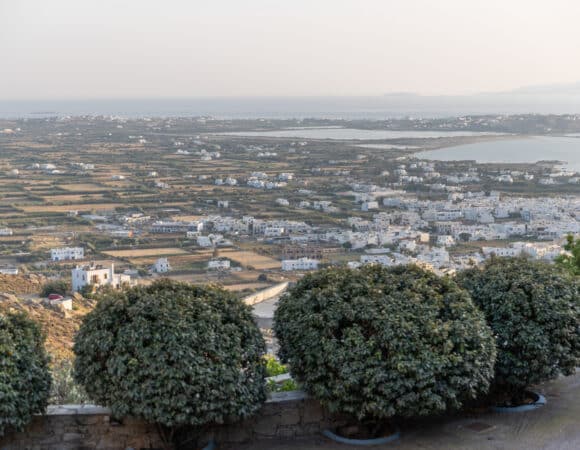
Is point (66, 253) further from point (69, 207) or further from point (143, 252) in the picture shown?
point (69, 207)

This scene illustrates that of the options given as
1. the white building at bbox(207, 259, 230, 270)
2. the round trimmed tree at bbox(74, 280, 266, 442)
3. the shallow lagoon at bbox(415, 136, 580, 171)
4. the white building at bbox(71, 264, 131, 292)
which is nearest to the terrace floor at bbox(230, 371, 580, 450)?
the round trimmed tree at bbox(74, 280, 266, 442)

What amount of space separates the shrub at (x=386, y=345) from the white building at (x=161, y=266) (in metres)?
33.7

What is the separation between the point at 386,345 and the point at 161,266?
3465cm

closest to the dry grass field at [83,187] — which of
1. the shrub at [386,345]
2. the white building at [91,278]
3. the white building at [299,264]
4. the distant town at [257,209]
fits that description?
the distant town at [257,209]

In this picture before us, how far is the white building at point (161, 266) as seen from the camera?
127ft

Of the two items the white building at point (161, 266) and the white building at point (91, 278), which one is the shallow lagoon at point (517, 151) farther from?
the white building at point (91, 278)

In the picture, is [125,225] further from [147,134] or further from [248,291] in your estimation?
[147,134]

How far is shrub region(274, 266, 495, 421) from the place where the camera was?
4887mm

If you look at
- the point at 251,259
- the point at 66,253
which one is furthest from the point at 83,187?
the point at 251,259

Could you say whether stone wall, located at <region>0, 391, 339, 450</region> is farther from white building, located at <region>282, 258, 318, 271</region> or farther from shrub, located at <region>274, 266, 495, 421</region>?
white building, located at <region>282, 258, 318, 271</region>

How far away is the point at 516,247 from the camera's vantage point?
42.6 meters

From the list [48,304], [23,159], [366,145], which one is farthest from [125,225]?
[366,145]

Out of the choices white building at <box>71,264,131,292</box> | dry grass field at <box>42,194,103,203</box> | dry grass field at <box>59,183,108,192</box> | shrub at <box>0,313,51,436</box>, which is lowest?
dry grass field at <box>42,194,103,203</box>

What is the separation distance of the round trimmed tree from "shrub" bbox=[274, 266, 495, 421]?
38 cm
